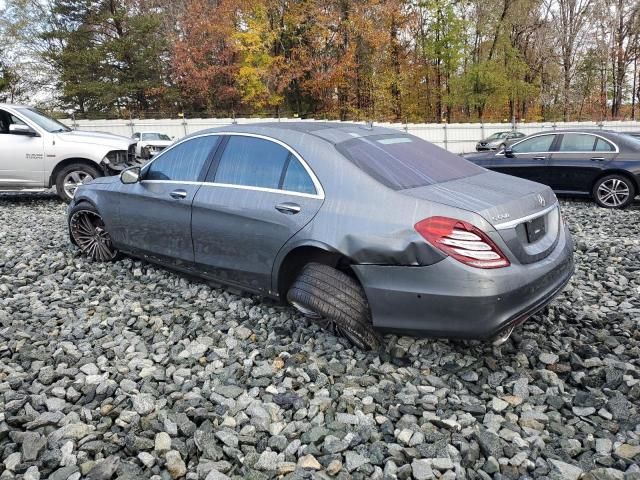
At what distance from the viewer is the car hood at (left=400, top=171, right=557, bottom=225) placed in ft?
8.87

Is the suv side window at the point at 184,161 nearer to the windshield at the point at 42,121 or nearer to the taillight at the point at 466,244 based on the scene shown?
the taillight at the point at 466,244

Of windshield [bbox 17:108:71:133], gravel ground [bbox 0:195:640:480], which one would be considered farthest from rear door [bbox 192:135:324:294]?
windshield [bbox 17:108:71:133]

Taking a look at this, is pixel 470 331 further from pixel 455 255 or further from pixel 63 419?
pixel 63 419

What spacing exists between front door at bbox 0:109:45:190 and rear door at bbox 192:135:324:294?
5837 mm

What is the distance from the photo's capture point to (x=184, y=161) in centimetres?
411

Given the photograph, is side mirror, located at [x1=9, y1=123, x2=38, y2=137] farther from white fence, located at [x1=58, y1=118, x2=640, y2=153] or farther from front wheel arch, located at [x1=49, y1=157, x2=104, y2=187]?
white fence, located at [x1=58, y1=118, x2=640, y2=153]

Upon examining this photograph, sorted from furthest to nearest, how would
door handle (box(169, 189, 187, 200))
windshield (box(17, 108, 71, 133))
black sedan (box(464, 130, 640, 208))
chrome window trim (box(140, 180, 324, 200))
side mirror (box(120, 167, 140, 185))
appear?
1. windshield (box(17, 108, 71, 133))
2. black sedan (box(464, 130, 640, 208))
3. side mirror (box(120, 167, 140, 185))
4. door handle (box(169, 189, 187, 200))
5. chrome window trim (box(140, 180, 324, 200))

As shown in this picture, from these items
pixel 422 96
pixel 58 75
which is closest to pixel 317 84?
pixel 422 96

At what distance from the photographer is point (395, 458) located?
220 centimetres

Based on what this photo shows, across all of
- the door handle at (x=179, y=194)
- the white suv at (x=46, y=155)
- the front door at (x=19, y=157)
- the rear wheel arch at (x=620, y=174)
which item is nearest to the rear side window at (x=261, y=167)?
the door handle at (x=179, y=194)

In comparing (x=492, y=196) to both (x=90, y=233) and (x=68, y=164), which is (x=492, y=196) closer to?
(x=90, y=233)

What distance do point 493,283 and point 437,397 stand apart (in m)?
0.71

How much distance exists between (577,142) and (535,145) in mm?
703

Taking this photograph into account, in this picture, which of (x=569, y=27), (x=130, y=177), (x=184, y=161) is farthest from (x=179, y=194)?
(x=569, y=27)
